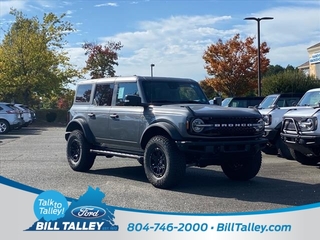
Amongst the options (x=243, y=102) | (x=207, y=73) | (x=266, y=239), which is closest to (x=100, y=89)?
(x=266, y=239)

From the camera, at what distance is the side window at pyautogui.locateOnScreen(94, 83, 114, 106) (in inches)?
392

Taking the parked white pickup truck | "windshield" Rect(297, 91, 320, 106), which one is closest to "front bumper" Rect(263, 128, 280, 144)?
"windshield" Rect(297, 91, 320, 106)

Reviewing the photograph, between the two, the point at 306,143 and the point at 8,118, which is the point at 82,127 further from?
the point at 8,118

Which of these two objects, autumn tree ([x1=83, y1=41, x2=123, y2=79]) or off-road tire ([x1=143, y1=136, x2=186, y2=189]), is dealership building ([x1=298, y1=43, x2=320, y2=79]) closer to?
autumn tree ([x1=83, y1=41, x2=123, y2=79])

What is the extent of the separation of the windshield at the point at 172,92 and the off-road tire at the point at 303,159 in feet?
9.38

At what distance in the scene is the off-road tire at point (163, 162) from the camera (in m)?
8.02

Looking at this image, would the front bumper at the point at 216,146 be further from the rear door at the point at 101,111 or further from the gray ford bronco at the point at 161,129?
the rear door at the point at 101,111

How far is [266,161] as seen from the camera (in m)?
12.3

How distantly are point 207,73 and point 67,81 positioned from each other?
10.4 meters

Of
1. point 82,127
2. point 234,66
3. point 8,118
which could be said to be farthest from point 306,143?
point 234,66

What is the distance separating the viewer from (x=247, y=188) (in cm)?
857

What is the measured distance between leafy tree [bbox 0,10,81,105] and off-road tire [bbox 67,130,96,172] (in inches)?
943

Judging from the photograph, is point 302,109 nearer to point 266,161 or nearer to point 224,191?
point 266,161

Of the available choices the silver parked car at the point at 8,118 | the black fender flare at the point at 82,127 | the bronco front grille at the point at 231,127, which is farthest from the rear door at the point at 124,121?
the silver parked car at the point at 8,118
